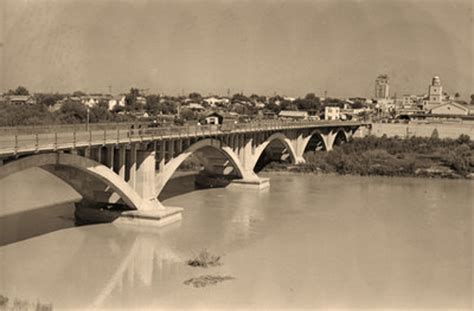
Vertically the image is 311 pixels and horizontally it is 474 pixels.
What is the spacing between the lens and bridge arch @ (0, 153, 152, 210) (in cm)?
1648

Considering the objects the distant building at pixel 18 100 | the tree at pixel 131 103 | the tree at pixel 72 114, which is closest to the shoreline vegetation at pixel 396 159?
the tree at pixel 72 114

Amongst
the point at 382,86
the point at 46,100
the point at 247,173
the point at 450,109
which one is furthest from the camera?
the point at 382,86

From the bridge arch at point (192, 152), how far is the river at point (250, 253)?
1.89m

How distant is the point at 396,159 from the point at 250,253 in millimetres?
30664

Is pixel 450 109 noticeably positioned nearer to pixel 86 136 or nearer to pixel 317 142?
pixel 317 142

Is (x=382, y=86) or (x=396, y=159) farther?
(x=382, y=86)

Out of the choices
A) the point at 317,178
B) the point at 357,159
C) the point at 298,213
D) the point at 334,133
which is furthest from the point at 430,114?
the point at 298,213

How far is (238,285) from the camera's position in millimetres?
16125

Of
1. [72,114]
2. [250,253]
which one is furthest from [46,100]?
[250,253]

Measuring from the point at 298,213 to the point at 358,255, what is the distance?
7768 millimetres

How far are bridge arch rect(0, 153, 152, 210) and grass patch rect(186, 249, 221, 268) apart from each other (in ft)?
14.0

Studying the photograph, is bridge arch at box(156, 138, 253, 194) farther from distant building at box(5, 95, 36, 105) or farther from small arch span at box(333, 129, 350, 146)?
distant building at box(5, 95, 36, 105)

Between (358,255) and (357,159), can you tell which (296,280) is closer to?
(358,255)

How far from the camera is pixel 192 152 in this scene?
28172 millimetres
